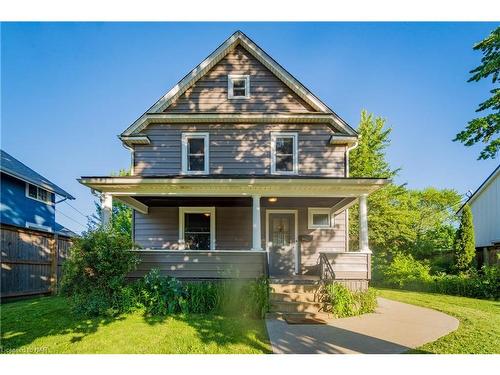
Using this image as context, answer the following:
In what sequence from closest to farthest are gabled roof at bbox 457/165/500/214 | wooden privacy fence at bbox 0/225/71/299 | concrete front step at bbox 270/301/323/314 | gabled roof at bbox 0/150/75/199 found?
concrete front step at bbox 270/301/323/314 < wooden privacy fence at bbox 0/225/71/299 < gabled roof at bbox 0/150/75/199 < gabled roof at bbox 457/165/500/214

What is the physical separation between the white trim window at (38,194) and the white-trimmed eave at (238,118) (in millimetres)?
7535

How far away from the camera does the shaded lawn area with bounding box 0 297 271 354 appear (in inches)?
211

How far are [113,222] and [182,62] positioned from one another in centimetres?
627

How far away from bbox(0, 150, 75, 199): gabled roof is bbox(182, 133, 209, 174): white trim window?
7.48 m

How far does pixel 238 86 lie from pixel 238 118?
120 centimetres

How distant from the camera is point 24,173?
15.0 meters

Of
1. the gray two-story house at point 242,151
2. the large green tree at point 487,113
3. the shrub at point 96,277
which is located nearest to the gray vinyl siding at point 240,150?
the gray two-story house at point 242,151

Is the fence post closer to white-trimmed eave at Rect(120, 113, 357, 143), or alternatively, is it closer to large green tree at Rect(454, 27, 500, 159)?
white-trimmed eave at Rect(120, 113, 357, 143)

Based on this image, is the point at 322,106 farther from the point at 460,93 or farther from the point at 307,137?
the point at 460,93

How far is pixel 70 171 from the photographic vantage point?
13297 millimetres

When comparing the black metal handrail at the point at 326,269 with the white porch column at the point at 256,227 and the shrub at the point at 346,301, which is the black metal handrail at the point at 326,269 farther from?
the white porch column at the point at 256,227

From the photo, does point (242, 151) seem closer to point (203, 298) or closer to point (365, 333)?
point (203, 298)

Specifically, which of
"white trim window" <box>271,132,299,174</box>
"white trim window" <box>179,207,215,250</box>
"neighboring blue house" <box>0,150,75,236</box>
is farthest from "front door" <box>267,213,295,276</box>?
"neighboring blue house" <box>0,150,75,236</box>

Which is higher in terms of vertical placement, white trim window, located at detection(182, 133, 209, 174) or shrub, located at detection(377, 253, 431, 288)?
white trim window, located at detection(182, 133, 209, 174)
